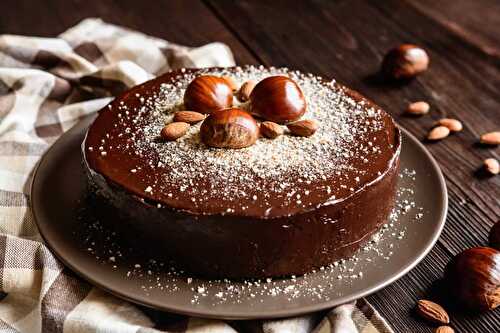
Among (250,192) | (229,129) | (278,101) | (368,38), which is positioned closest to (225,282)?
(250,192)

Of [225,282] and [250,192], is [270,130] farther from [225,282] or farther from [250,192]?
[225,282]

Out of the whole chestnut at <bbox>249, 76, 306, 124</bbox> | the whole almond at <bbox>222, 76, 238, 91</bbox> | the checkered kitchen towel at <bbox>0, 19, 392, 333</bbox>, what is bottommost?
the checkered kitchen towel at <bbox>0, 19, 392, 333</bbox>

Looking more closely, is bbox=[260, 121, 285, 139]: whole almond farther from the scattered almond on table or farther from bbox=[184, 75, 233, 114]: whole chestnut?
the scattered almond on table

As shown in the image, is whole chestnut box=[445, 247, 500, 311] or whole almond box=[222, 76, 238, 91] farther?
whole almond box=[222, 76, 238, 91]

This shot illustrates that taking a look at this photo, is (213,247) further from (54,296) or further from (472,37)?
(472,37)

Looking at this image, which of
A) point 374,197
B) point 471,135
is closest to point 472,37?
point 471,135

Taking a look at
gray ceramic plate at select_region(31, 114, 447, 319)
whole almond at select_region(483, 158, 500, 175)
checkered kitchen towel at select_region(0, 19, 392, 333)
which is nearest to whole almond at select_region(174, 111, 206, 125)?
gray ceramic plate at select_region(31, 114, 447, 319)
